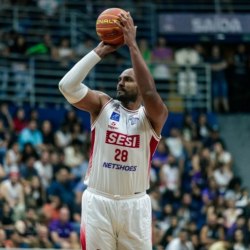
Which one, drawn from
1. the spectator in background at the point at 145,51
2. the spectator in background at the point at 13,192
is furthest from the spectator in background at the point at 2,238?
the spectator in background at the point at 145,51

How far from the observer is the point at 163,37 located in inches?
973

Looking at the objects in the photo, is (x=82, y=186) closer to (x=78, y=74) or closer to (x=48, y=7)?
(x=48, y=7)

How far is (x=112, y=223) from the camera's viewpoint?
Result: 8.91 m

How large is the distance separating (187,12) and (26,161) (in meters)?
7.93

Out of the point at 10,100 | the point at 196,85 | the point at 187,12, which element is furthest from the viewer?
the point at 187,12

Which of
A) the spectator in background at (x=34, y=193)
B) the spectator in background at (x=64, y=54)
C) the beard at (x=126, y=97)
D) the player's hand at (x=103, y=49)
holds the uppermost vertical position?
the spectator in background at (x=64, y=54)

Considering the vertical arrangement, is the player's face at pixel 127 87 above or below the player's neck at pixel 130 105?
above

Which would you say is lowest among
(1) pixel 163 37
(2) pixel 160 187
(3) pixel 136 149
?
(2) pixel 160 187

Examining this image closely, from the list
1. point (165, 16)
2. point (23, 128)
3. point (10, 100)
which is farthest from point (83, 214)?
point (165, 16)

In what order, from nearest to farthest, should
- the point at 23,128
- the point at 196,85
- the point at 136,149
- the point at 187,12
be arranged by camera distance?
the point at 136,149, the point at 23,128, the point at 196,85, the point at 187,12

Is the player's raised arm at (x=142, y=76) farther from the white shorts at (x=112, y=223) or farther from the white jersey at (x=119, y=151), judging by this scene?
the white shorts at (x=112, y=223)

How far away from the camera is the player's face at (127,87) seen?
9008 millimetres

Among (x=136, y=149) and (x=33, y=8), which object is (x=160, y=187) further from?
(x=136, y=149)

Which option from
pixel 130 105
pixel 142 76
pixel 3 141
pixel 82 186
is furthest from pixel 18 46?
pixel 142 76
